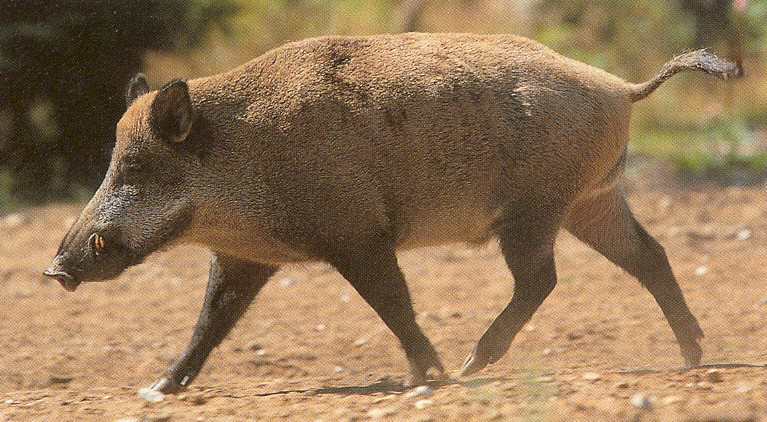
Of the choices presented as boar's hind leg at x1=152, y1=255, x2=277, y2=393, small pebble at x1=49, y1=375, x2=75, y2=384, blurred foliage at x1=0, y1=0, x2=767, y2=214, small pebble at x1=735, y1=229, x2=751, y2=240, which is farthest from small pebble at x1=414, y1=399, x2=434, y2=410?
blurred foliage at x1=0, y1=0, x2=767, y2=214

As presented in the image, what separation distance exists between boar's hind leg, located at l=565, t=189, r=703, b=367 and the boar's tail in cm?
55

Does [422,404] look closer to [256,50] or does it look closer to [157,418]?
[157,418]

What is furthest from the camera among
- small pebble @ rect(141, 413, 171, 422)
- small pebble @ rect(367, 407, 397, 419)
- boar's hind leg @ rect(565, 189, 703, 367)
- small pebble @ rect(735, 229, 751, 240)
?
small pebble @ rect(735, 229, 751, 240)

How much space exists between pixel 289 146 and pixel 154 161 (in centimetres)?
61

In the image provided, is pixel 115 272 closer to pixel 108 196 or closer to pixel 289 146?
pixel 108 196

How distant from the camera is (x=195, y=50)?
1131cm

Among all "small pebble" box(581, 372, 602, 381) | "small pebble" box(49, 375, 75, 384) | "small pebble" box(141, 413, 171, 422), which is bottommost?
"small pebble" box(581, 372, 602, 381)

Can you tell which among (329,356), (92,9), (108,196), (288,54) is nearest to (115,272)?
(108,196)

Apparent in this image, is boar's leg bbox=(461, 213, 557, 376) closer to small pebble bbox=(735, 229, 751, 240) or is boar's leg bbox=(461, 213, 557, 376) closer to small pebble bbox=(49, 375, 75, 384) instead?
small pebble bbox=(49, 375, 75, 384)

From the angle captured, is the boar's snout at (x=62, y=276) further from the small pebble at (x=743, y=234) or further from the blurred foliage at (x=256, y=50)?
the blurred foliage at (x=256, y=50)

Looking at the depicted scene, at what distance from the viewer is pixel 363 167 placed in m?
4.99

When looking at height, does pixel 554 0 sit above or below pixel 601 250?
above

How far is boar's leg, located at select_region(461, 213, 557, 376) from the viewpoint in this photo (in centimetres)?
524

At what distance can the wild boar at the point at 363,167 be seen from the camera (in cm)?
495
